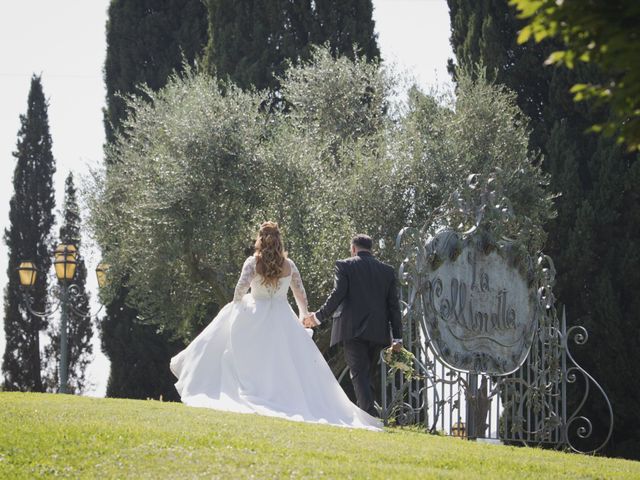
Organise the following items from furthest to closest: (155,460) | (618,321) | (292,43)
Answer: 1. (292,43)
2. (618,321)
3. (155,460)

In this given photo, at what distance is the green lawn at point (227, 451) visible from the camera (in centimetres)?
802

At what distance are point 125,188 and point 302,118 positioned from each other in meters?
4.14

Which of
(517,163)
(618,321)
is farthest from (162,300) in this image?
(618,321)

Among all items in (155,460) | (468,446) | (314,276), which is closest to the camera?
(155,460)

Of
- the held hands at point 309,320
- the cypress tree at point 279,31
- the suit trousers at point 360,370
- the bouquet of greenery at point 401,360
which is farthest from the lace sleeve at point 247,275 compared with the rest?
the cypress tree at point 279,31

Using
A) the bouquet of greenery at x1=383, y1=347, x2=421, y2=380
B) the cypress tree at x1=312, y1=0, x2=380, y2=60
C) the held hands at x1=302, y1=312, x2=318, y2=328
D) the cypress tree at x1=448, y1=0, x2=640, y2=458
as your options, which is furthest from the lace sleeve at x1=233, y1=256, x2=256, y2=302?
the cypress tree at x1=312, y1=0, x2=380, y2=60

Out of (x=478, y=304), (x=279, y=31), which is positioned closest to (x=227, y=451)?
(x=478, y=304)

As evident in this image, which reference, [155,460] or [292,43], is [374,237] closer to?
[292,43]

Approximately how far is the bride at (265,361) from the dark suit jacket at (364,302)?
473 millimetres

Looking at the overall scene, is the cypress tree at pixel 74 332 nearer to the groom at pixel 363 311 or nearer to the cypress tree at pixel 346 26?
the cypress tree at pixel 346 26

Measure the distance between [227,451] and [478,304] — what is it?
6.41 meters

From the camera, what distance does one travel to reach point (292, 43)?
27.5 m

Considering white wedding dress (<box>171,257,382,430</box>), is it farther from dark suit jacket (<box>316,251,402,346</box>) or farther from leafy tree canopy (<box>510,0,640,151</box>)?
leafy tree canopy (<box>510,0,640,151</box>)

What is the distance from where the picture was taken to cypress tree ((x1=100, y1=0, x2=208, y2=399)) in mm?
28734
